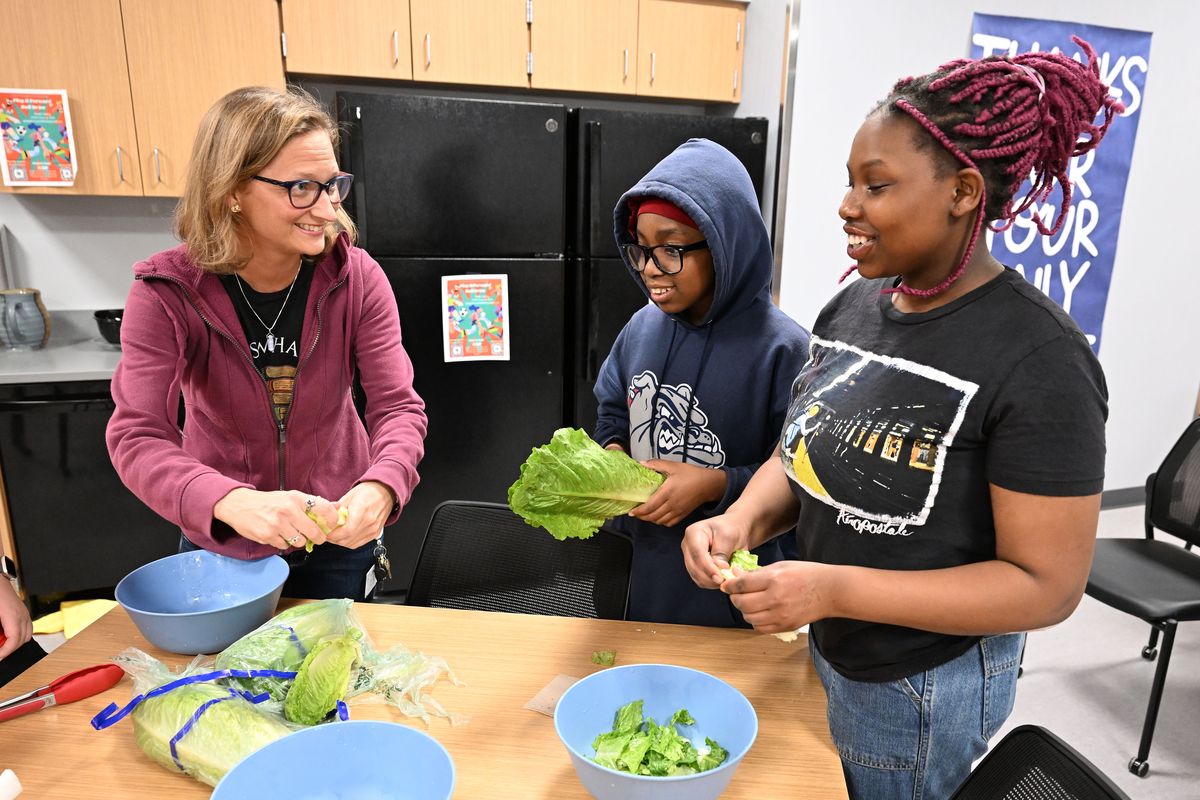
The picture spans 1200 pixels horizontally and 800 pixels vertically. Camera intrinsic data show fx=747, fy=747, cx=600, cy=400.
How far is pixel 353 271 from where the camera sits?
1620 millimetres

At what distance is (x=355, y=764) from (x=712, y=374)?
3.14 feet

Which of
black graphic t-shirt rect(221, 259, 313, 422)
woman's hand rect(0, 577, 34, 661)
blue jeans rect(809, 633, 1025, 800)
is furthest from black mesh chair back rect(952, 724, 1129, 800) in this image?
woman's hand rect(0, 577, 34, 661)

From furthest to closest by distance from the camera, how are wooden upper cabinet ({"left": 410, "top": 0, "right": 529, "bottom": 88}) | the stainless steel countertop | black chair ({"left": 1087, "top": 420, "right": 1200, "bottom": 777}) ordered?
1. wooden upper cabinet ({"left": 410, "top": 0, "right": 529, "bottom": 88})
2. the stainless steel countertop
3. black chair ({"left": 1087, "top": 420, "right": 1200, "bottom": 777})

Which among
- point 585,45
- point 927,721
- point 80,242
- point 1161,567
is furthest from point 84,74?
point 1161,567

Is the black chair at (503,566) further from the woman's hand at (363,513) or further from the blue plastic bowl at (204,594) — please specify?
the blue plastic bowl at (204,594)

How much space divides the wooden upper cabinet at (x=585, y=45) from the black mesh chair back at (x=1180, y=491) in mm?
2648

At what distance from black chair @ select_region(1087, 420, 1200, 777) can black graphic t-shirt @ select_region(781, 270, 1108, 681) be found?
1.70m

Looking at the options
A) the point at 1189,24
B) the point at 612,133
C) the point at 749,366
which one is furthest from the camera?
the point at 1189,24

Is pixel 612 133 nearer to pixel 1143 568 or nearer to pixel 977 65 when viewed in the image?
pixel 977 65

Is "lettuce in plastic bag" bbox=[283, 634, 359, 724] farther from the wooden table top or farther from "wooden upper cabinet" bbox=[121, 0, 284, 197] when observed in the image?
"wooden upper cabinet" bbox=[121, 0, 284, 197]

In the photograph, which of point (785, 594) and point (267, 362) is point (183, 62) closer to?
point (267, 362)

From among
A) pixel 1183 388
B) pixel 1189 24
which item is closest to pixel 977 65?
pixel 1189 24

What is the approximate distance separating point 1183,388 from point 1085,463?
4186mm

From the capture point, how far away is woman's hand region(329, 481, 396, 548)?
133 centimetres
